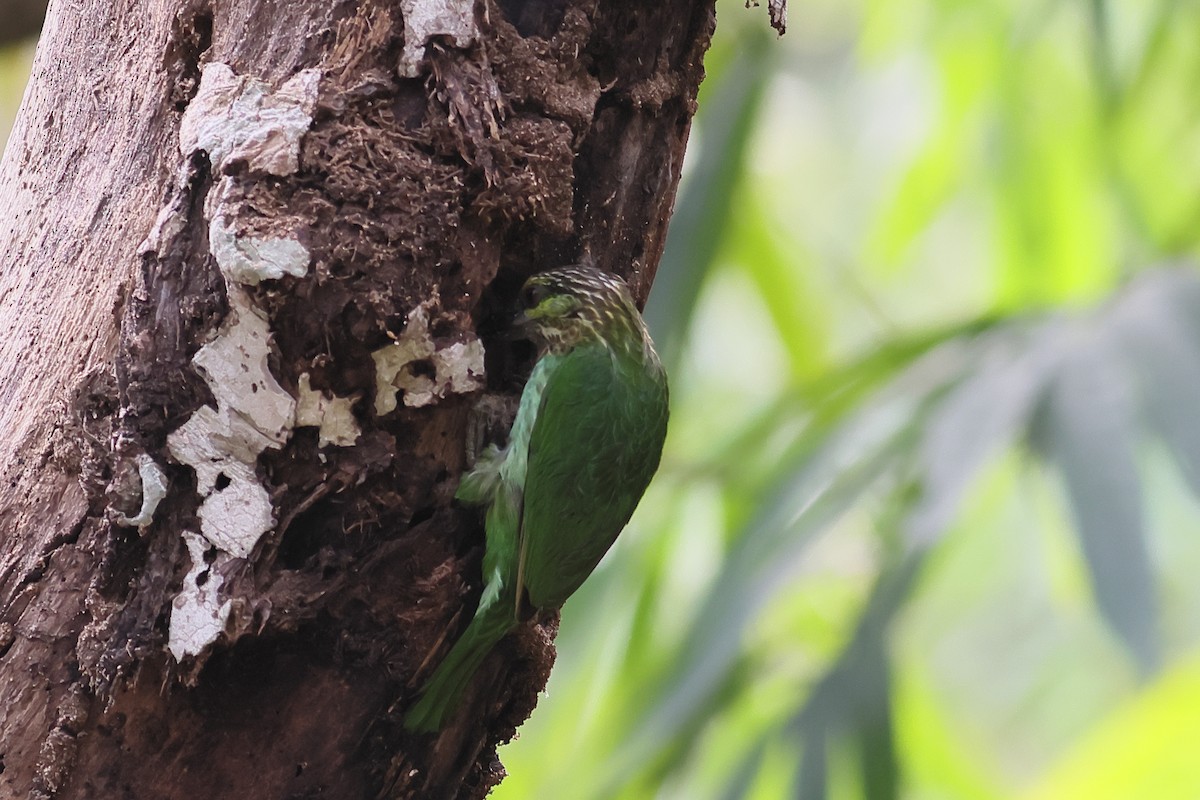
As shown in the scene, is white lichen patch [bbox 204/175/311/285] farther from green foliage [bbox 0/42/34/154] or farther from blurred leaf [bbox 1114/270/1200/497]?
green foliage [bbox 0/42/34/154]

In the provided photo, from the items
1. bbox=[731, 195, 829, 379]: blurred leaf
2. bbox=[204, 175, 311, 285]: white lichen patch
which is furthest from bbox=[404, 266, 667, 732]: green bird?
bbox=[731, 195, 829, 379]: blurred leaf

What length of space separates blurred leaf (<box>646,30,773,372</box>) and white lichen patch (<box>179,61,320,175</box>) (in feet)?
6.40

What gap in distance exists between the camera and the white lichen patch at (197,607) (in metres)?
1.44

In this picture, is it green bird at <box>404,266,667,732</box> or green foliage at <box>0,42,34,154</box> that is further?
green foliage at <box>0,42,34,154</box>

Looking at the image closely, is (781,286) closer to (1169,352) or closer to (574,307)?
(1169,352)

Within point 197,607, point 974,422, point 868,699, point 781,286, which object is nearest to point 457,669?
point 197,607

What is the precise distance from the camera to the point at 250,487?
57.9 inches

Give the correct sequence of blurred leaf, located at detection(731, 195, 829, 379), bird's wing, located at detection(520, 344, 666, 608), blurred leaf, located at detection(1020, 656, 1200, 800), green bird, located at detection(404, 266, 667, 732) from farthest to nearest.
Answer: blurred leaf, located at detection(731, 195, 829, 379) → blurred leaf, located at detection(1020, 656, 1200, 800) → bird's wing, located at detection(520, 344, 666, 608) → green bird, located at detection(404, 266, 667, 732)

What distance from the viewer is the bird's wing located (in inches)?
70.9

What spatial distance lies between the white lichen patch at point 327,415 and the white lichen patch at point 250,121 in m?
0.30

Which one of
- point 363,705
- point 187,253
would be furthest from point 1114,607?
point 187,253

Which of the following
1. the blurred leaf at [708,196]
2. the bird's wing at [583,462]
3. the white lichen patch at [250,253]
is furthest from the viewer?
the blurred leaf at [708,196]

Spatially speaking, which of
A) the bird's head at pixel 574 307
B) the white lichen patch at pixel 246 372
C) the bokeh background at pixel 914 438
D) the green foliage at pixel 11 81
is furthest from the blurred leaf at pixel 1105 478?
the green foliage at pixel 11 81

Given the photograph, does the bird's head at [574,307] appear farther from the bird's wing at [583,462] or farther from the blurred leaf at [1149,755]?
the blurred leaf at [1149,755]
